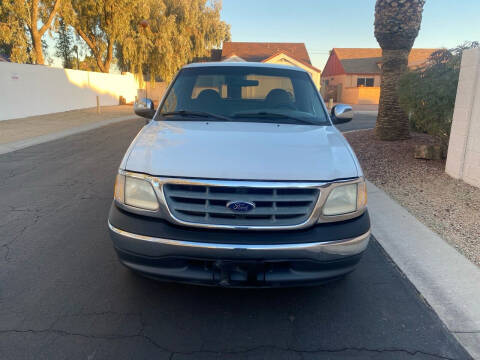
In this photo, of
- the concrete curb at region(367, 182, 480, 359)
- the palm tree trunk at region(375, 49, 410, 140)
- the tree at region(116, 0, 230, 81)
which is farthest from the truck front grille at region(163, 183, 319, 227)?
the tree at region(116, 0, 230, 81)

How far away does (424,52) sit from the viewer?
140ft

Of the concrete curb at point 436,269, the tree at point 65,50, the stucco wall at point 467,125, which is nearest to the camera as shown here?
the concrete curb at point 436,269

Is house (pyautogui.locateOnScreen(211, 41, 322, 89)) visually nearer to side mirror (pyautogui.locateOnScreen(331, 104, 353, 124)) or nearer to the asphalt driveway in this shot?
the asphalt driveway

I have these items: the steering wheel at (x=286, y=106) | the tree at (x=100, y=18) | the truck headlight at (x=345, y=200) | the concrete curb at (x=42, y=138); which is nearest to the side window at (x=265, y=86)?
the steering wheel at (x=286, y=106)

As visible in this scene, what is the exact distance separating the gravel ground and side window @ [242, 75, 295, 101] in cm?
250

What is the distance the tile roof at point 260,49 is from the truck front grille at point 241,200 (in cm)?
4001

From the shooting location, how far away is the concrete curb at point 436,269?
295 cm

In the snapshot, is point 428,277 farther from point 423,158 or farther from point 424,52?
point 424,52

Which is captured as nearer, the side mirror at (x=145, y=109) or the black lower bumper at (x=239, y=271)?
the black lower bumper at (x=239, y=271)

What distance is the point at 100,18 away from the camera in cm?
2561

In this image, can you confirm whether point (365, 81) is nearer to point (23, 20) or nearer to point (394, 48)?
point (23, 20)

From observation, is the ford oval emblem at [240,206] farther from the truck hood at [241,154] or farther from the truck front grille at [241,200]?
the truck hood at [241,154]

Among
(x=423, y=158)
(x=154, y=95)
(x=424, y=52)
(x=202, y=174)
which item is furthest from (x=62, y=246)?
(x=424, y=52)

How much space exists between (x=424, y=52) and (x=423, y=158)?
40.6 meters
